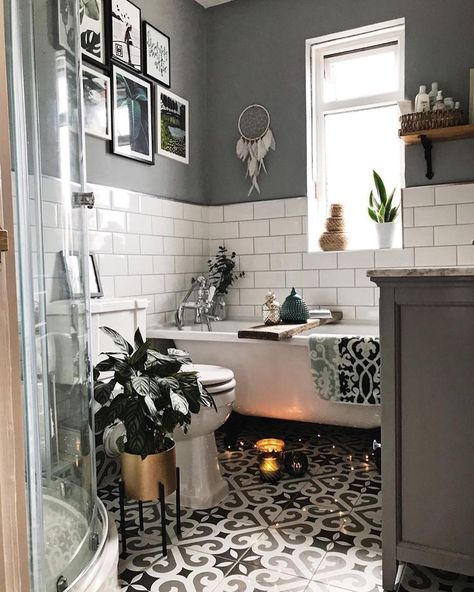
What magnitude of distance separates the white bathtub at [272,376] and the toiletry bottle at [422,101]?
1579 mm

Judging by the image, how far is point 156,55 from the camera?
3375 millimetres

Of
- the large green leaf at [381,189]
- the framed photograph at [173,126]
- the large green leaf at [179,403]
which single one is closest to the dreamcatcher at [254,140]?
the framed photograph at [173,126]

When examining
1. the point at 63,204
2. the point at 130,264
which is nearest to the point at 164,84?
the point at 130,264

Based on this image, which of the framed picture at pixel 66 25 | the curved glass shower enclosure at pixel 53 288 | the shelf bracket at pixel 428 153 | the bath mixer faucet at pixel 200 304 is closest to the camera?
the curved glass shower enclosure at pixel 53 288

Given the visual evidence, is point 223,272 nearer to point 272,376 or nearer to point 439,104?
point 272,376

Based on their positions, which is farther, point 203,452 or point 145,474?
point 203,452

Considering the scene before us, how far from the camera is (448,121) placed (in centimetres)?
306

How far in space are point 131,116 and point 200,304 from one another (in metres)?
1.21

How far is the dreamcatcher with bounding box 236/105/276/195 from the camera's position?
12.3 ft

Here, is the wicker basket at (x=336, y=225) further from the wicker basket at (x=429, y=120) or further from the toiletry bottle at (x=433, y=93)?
the toiletry bottle at (x=433, y=93)

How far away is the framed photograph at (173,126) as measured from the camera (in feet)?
11.3

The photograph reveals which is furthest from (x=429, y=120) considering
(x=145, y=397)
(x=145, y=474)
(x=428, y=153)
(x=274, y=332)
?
(x=145, y=474)

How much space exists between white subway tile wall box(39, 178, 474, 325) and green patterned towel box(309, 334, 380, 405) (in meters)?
0.97

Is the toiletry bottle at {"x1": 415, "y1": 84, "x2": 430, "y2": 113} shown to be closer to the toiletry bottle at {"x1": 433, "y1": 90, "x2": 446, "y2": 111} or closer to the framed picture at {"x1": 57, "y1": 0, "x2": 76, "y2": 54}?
the toiletry bottle at {"x1": 433, "y1": 90, "x2": 446, "y2": 111}
